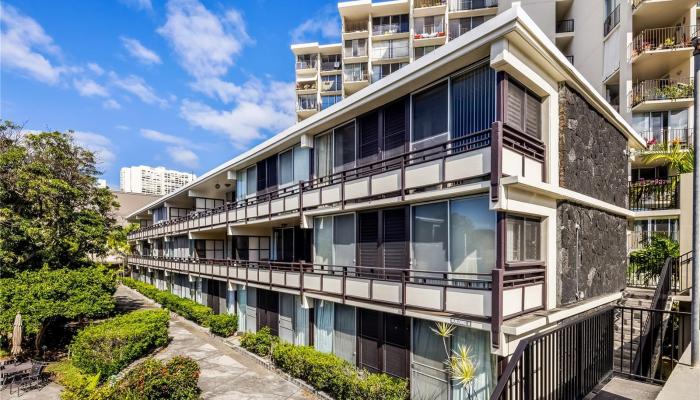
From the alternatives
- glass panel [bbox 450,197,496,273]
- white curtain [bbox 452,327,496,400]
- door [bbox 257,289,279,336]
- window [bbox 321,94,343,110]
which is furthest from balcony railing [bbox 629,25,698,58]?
window [bbox 321,94,343,110]

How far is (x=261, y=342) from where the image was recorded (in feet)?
52.3

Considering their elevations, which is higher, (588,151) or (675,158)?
(675,158)

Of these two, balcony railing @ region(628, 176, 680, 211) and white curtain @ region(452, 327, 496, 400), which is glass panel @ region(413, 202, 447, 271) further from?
balcony railing @ region(628, 176, 680, 211)

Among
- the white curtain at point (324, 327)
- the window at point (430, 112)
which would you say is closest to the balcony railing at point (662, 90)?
the window at point (430, 112)

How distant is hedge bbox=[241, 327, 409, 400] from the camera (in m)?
9.98

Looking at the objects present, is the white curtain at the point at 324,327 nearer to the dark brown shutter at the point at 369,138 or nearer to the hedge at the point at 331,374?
the hedge at the point at 331,374

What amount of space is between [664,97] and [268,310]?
24.4 meters

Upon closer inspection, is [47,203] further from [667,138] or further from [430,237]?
[667,138]

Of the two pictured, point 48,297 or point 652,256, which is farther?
point 48,297

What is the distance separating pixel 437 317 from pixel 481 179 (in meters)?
3.50

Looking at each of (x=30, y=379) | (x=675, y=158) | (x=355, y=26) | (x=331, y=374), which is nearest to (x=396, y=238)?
(x=331, y=374)

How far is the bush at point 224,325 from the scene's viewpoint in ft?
63.3

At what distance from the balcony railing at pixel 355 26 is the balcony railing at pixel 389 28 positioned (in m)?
1.70

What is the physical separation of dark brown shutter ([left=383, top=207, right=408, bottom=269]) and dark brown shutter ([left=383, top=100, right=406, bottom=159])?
1.95 metres
